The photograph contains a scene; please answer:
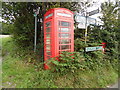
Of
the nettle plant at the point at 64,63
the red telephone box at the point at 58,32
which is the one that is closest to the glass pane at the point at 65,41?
the red telephone box at the point at 58,32

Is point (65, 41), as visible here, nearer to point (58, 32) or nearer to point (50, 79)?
point (58, 32)

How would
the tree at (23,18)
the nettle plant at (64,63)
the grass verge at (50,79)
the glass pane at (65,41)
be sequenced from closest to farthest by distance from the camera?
the grass verge at (50,79) < the nettle plant at (64,63) < the glass pane at (65,41) < the tree at (23,18)

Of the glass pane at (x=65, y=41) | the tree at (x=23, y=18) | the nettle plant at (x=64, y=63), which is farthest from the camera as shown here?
the tree at (x=23, y=18)

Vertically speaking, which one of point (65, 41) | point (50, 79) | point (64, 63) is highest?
point (65, 41)

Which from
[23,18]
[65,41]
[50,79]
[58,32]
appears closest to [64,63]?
[50,79]

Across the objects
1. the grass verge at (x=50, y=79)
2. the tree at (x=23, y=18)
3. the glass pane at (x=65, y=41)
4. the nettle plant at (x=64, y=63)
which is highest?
the tree at (x=23, y=18)

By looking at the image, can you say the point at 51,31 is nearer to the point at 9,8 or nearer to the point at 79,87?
the point at 79,87

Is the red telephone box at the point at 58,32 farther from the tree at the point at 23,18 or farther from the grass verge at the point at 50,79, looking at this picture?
the tree at the point at 23,18

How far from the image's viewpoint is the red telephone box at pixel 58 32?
224cm

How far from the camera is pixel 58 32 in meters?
2.28

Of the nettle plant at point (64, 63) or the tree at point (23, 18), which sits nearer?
the nettle plant at point (64, 63)

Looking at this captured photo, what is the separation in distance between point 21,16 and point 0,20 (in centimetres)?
110

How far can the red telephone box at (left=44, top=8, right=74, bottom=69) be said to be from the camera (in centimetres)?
224

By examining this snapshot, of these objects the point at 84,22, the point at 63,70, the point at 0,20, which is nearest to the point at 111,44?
the point at 84,22
